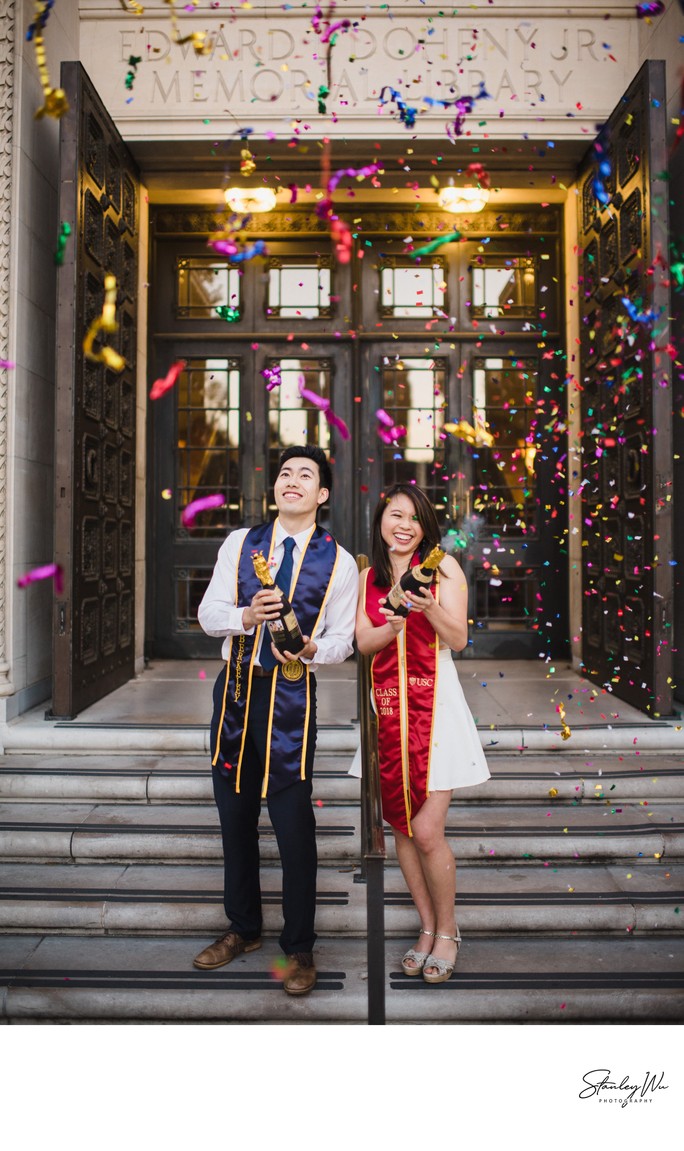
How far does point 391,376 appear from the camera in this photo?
6.36 metres

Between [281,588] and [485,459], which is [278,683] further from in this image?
[485,459]

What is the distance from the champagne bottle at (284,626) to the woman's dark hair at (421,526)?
408 millimetres

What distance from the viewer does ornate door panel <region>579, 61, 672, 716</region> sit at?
444 centimetres

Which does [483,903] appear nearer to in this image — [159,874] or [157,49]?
[159,874]

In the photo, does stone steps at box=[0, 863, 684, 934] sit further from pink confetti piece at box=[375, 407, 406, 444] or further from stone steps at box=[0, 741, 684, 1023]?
pink confetti piece at box=[375, 407, 406, 444]

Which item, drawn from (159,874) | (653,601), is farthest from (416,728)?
(653,601)

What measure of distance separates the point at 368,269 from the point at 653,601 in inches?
137

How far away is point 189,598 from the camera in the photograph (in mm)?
6453

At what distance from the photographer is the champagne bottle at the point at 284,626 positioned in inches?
95.8

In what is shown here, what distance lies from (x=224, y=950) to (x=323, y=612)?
1.22 m

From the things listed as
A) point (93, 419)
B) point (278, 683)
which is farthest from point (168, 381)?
point (278, 683)

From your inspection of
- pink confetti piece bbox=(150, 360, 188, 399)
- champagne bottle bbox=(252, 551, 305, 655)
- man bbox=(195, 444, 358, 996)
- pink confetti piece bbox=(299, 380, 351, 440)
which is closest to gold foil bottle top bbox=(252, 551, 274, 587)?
champagne bottle bbox=(252, 551, 305, 655)

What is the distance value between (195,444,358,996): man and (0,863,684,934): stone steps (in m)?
0.31
